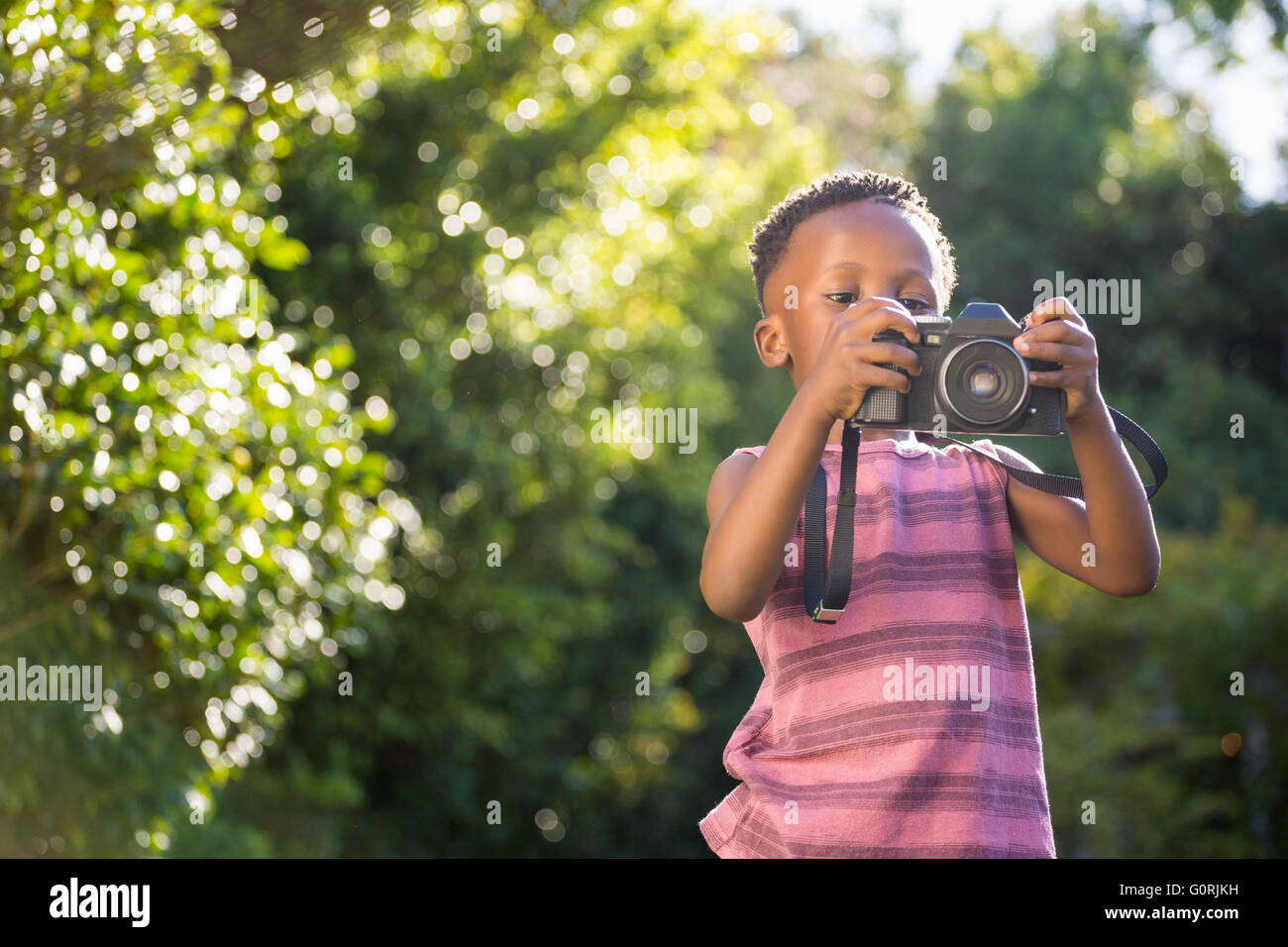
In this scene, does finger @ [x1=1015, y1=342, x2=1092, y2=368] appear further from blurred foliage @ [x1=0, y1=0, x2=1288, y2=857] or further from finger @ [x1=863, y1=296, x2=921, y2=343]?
blurred foliage @ [x1=0, y1=0, x2=1288, y2=857]

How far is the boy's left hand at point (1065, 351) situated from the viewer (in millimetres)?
1571

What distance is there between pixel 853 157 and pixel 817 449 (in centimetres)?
1609

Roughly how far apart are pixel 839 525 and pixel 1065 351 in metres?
0.34

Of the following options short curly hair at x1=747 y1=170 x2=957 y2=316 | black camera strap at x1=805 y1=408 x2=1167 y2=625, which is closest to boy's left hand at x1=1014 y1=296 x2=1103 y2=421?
black camera strap at x1=805 y1=408 x2=1167 y2=625

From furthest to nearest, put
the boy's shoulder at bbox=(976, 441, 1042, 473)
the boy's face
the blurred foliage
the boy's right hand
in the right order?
the blurred foliage
the boy's shoulder at bbox=(976, 441, 1042, 473)
the boy's face
the boy's right hand

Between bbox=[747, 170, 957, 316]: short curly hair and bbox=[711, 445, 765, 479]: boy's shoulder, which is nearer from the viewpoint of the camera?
bbox=[711, 445, 765, 479]: boy's shoulder

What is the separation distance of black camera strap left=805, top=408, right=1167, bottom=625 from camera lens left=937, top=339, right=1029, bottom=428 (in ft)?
0.41

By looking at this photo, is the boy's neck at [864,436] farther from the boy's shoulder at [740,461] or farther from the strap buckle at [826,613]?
the strap buckle at [826,613]

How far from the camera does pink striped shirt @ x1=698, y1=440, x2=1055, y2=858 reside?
1.57 m

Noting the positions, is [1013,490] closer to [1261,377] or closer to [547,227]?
[547,227]
